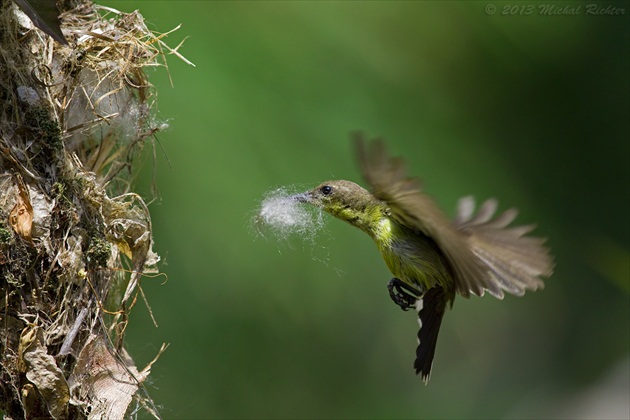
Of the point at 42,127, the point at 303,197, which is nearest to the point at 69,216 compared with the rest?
the point at 42,127

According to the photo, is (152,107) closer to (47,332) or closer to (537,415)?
(47,332)

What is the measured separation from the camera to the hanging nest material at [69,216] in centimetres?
256

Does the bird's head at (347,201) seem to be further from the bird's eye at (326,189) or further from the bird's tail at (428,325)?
the bird's tail at (428,325)

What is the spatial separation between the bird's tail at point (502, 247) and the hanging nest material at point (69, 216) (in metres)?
1.10

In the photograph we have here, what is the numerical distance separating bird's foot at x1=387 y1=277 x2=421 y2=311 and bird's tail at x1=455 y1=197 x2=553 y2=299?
43 cm

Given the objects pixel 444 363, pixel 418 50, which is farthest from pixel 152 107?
pixel 444 363

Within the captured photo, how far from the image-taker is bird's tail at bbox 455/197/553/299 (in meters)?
3.01

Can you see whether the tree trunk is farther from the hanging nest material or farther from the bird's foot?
the bird's foot

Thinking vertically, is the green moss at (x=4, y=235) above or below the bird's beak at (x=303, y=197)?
below

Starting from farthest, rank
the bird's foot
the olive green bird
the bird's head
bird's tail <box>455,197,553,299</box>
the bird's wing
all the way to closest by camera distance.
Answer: the bird's foot
the bird's head
bird's tail <box>455,197,553,299</box>
the bird's wing
the olive green bird

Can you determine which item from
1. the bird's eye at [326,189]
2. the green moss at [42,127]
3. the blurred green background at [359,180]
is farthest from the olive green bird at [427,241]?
the green moss at [42,127]

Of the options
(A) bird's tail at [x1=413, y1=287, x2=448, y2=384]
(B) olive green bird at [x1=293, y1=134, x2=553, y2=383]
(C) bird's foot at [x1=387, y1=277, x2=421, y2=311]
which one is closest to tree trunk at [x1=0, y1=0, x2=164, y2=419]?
(B) olive green bird at [x1=293, y1=134, x2=553, y2=383]

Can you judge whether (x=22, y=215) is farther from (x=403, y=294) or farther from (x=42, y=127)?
(x=403, y=294)

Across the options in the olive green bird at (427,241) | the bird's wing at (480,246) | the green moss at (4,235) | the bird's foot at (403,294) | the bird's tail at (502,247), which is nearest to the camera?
the green moss at (4,235)
